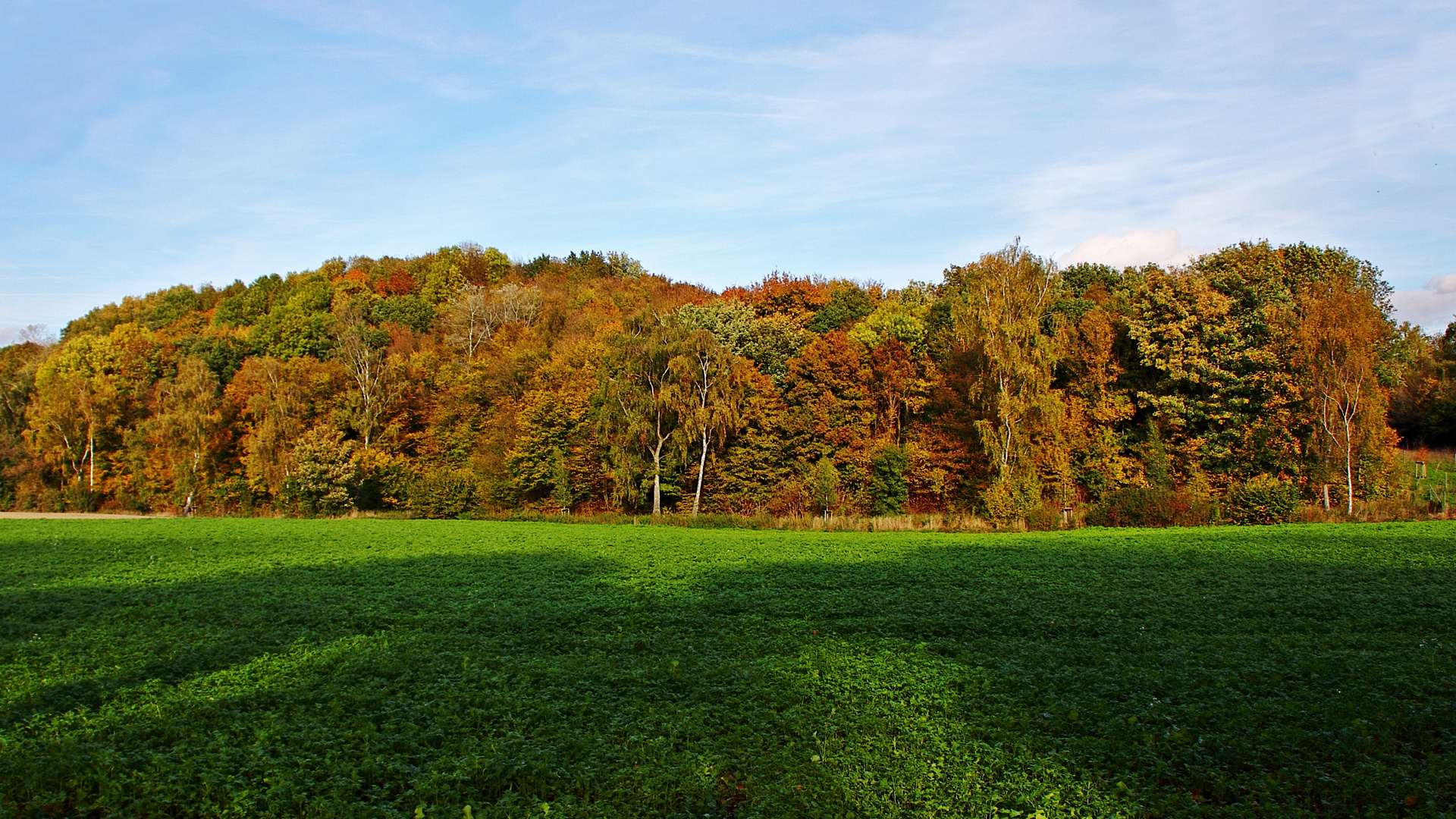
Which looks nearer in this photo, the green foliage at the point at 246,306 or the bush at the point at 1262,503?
the bush at the point at 1262,503

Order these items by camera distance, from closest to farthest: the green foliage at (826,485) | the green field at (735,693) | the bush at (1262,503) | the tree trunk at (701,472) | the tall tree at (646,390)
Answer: the green field at (735,693), the bush at (1262,503), the green foliage at (826,485), the tall tree at (646,390), the tree trunk at (701,472)

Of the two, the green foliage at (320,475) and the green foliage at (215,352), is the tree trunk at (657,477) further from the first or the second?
the green foliage at (215,352)

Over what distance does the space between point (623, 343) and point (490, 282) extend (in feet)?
154

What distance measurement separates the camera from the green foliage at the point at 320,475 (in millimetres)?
49469

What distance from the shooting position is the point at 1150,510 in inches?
1437

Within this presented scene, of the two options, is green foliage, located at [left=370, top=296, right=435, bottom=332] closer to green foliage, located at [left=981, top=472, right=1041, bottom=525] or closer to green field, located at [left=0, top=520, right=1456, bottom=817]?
green foliage, located at [left=981, top=472, right=1041, bottom=525]

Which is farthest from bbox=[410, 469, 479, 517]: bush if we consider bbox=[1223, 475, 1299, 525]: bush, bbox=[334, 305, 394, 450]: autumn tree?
bbox=[1223, 475, 1299, 525]: bush

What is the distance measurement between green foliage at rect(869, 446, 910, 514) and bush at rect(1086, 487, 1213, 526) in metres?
9.75

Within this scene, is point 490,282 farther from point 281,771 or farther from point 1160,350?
point 281,771

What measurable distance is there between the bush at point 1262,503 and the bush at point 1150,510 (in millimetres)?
1077

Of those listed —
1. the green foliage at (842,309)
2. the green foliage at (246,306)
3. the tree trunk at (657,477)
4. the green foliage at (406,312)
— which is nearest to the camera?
the tree trunk at (657,477)

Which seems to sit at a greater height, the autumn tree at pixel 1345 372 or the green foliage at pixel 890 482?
the autumn tree at pixel 1345 372

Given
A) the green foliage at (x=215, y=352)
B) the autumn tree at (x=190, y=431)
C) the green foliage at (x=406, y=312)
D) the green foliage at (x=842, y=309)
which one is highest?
the green foliage at (x=406, y=312)

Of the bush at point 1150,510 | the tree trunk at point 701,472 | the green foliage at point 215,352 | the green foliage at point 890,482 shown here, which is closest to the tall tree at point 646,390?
the tree trunk at point 701,472
